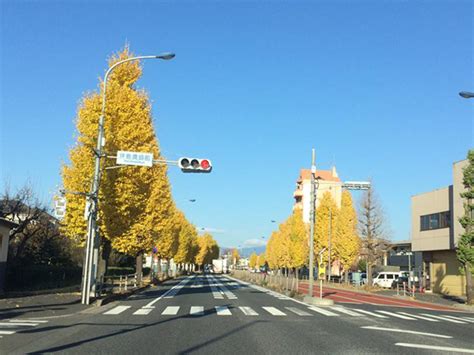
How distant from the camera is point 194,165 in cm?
1838

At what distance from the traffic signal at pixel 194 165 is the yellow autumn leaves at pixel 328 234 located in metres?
37.0

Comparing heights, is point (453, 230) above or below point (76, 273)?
above

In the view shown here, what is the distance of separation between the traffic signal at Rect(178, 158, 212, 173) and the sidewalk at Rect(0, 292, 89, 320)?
250 inches

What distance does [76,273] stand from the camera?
4134 centimetres

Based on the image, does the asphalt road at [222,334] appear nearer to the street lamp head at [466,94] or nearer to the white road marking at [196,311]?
the white road marking at [196,311]

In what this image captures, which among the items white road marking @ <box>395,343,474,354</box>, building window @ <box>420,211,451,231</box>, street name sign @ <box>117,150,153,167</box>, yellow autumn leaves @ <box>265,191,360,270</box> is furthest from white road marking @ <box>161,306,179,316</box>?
yellow autumn leaves @ <box>265,191,360,270</box>

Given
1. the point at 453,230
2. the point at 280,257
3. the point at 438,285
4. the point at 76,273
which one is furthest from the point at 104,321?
the point at 280,257

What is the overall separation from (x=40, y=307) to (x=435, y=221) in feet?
120

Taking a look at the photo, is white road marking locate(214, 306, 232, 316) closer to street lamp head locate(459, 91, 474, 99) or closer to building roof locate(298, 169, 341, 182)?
street lamp head locate(459, 91, 474, 99)

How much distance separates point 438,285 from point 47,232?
35498 mm

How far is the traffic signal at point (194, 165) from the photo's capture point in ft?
60.0

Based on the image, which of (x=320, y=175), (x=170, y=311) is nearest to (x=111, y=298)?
(x=170, y=311)

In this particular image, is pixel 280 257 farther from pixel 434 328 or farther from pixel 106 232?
pixel 434 328

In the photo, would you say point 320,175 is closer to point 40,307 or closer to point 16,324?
point 40,307
